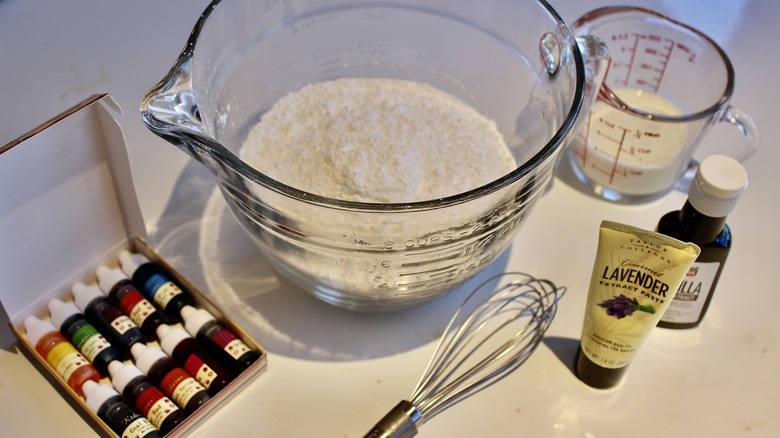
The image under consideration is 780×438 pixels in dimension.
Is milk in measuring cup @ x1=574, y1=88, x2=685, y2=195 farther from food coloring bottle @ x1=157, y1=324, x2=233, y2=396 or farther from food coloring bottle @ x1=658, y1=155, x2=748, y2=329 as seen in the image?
food coloring bottle @ x1=157, y1=324, x2=233, y2=396

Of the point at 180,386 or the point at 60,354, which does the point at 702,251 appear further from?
the point at 60,354

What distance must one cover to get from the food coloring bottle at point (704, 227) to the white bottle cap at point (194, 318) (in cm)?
42

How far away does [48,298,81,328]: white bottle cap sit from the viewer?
2.30ft

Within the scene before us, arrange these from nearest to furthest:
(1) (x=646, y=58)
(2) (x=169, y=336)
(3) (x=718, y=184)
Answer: (3) (x=718, y=184) → (2) (x=169, y=336) → (1) (x=646, y=58)

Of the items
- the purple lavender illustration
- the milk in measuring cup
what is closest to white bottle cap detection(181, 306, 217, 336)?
the purple lavender illustration

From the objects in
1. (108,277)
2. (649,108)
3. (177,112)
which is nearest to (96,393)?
(108,277)

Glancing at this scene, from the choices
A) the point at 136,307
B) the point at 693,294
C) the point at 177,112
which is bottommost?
the point at 693,294

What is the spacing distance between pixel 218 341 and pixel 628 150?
0.48 m

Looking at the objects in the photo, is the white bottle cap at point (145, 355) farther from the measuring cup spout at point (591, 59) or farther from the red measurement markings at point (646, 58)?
the red measurement markings at point (646, 58)

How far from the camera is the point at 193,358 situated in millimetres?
676

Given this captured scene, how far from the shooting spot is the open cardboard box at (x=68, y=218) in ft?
2.13

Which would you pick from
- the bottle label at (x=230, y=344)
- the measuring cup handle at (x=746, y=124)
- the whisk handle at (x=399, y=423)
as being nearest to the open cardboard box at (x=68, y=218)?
the bottle label at (x=230, y=344)

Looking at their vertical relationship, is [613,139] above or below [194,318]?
below

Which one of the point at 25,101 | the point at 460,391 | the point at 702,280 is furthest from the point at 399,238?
Answer: the point at 25,101
